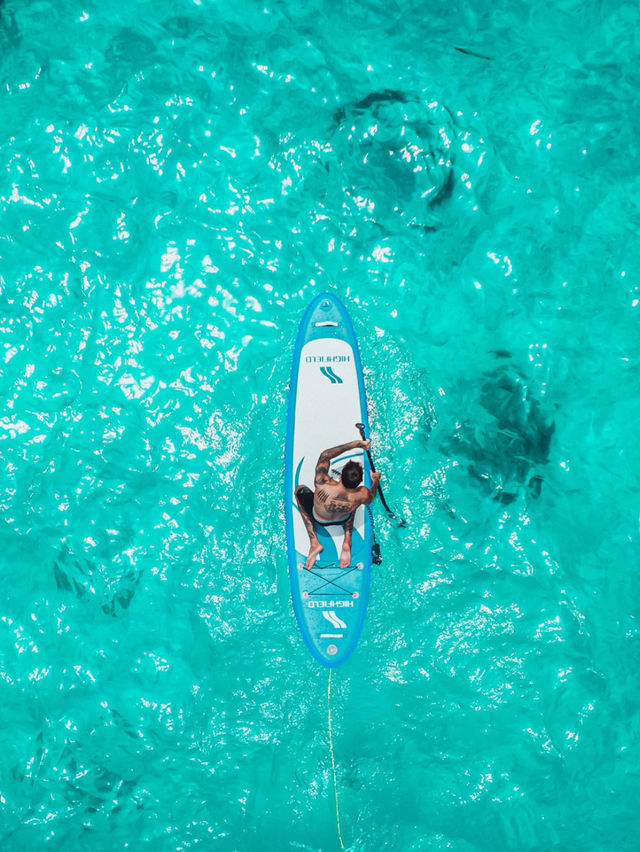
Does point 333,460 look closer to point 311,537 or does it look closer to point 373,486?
point 373,486

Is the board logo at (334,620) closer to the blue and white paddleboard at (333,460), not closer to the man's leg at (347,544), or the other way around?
the blue and white paddleboard at (333,460)

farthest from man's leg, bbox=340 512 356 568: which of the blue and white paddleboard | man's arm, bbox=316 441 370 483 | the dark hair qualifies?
the dark hair

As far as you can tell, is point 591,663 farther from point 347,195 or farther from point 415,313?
point 347,195

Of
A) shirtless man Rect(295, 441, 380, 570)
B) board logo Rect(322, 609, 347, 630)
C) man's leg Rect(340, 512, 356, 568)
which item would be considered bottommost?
board logo Rect(322, 609, 347, 630)

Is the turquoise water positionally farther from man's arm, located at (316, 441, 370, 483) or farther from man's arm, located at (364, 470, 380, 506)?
man's arm, located at (316, 441, 370, 483)

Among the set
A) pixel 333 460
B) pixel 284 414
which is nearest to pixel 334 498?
pixel 333 460

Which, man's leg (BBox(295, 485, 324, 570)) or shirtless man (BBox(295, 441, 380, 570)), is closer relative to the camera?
shirtless man (BBox(295, 441, 380, 570))

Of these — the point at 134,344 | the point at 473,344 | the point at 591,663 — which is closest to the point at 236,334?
the point at 134,344
